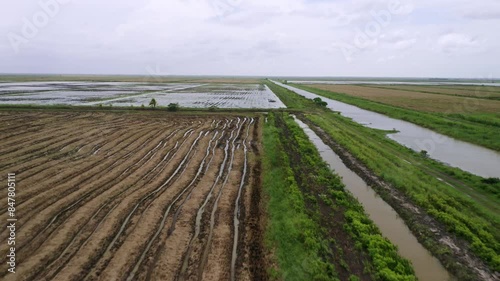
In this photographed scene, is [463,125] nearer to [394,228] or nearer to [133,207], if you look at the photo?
[394,228]

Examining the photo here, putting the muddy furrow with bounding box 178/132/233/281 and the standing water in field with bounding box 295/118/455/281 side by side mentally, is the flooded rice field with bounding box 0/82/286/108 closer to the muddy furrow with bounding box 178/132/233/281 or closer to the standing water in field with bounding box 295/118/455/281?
the muddy furrow with bounding box 178/132/233/281

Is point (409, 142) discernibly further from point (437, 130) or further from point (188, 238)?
point (188, 238)

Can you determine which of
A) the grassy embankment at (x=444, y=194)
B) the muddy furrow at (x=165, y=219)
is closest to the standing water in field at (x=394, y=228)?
the grassy embankment at (x=444, y=194)

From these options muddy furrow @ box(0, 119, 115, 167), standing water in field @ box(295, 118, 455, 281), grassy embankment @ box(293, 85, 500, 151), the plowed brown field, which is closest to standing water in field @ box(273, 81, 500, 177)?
grassy embankment @ box(293, 85, 500, 151)

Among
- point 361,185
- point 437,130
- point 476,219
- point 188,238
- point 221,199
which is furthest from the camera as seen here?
point 437,130

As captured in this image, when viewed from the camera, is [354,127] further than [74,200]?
Yes

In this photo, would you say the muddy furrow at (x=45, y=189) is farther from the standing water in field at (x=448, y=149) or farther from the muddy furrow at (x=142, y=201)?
the standing water in field at (x=448, y=149)

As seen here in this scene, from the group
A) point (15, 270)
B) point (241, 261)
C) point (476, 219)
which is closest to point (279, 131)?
point (476, 219)
